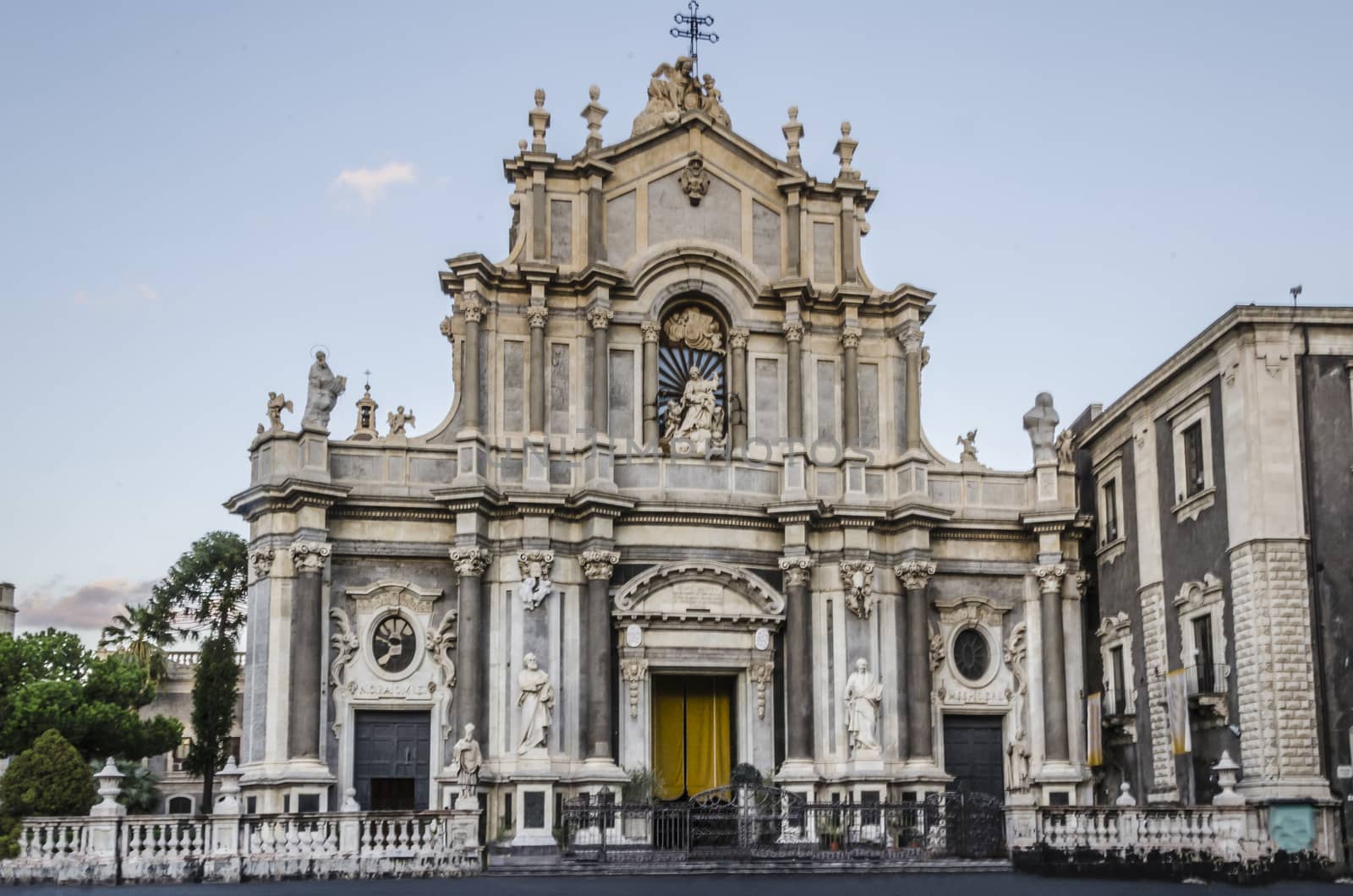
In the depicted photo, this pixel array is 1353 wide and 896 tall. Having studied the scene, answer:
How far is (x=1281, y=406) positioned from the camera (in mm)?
28109

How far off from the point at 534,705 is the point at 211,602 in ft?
92.5

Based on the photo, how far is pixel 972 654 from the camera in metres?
35.1

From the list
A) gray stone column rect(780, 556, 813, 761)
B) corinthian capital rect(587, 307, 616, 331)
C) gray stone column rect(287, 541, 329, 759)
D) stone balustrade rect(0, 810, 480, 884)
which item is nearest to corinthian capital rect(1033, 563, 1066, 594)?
gray stone column rect(780, 556, 813, 761)

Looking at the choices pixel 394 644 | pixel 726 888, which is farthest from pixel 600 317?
pixel 726 888

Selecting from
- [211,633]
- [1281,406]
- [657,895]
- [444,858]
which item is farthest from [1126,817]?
[211,633]

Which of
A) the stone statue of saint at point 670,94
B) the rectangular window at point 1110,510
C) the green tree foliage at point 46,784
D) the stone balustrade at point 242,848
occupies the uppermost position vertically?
the stone statue of saint at point 670,94

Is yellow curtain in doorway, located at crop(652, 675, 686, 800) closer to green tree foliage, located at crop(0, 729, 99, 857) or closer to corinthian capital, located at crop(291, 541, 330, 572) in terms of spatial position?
corinthian capital, located at crop(291, 541, 330, 572)

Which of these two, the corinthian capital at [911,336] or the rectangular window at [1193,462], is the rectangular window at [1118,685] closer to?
the rectangular window at [1193,462]

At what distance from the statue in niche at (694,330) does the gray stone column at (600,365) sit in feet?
6.63

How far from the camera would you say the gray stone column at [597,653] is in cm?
3225

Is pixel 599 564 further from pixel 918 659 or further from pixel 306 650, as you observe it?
pixel 918 659

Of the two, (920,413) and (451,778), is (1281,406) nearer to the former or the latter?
(920,413)

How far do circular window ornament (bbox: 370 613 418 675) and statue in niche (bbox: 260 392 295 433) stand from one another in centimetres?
444

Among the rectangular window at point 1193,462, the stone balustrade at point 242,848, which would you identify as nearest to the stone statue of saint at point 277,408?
the stone balustrade at point 242,848
